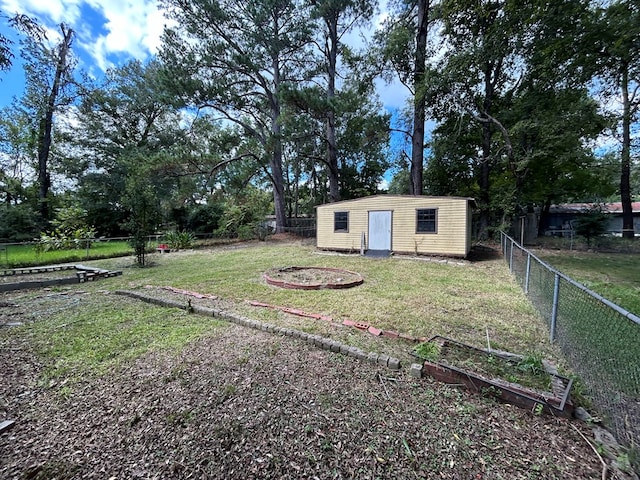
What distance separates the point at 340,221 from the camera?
11352 millimetres

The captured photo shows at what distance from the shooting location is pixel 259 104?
16.6 metres

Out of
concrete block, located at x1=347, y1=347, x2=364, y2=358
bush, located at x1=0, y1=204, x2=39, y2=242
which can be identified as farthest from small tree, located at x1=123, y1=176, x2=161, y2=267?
bush, located at x1=0, y1=204, x2=39, y2=242

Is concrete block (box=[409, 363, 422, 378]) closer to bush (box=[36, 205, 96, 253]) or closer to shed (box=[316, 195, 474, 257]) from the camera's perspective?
shed (box=[316, 195, 474, 257])

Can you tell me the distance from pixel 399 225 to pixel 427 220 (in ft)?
3.36

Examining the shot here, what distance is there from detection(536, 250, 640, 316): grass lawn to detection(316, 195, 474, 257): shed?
2.86 meters

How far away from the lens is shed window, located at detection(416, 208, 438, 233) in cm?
937

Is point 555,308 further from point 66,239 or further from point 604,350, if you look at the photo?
point 66,239

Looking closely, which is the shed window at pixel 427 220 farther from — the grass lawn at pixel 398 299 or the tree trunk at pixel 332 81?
the tree trunk at pixel 332 81

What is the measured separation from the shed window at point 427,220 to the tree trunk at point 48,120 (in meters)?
20.2

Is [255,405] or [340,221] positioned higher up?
[340,221]

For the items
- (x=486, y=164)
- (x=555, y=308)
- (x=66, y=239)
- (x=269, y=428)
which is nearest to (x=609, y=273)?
(x=555, y=308)

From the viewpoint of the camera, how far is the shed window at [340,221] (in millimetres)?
11172

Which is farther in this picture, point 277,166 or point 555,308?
point 277,166

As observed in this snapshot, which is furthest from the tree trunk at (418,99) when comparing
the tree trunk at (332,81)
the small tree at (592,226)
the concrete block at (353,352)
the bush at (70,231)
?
the bush at (70,231)
